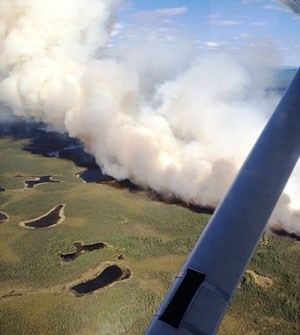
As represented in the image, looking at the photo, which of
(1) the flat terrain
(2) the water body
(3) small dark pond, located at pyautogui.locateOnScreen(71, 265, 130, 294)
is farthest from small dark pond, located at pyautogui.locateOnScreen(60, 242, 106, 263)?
(2) the water body

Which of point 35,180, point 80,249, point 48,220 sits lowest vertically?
point 35,180

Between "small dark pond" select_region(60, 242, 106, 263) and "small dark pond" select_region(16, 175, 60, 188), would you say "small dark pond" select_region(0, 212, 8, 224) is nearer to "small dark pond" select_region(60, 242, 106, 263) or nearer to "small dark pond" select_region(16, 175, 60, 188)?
"small dark pond" select_region(16, 175, 60, 188)

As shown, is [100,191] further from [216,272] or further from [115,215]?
[216,272]

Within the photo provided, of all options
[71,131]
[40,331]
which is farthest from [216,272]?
[71,131]

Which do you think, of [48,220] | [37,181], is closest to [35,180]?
[37,181]

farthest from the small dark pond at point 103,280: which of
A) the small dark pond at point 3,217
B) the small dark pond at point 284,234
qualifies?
the small dark pond at point 3,217

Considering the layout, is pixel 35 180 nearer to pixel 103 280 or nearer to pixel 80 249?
pixel 80 249

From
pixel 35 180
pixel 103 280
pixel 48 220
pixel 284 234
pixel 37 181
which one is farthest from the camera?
pixel 35 180
